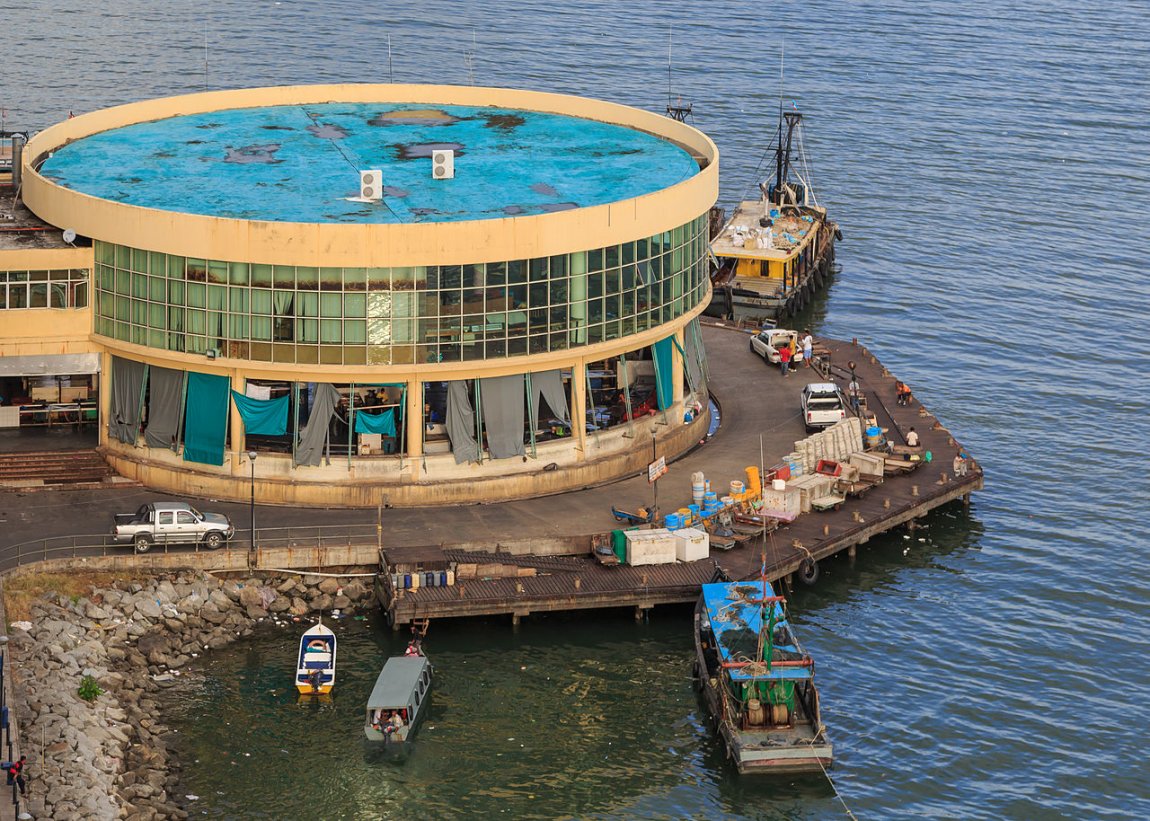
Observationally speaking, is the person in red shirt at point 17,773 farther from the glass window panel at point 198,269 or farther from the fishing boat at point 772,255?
the fishing boat at point 772,255

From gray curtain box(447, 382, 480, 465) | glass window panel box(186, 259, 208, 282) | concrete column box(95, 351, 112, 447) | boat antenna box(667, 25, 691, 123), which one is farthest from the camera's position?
boat antenna box(667, 25, 691, 123)

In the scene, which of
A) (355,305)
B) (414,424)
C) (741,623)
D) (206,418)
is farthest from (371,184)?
(741,623)

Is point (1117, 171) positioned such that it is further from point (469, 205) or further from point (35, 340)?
point (35, 340)

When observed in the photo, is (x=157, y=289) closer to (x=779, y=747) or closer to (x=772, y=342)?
(x=779, y=747)

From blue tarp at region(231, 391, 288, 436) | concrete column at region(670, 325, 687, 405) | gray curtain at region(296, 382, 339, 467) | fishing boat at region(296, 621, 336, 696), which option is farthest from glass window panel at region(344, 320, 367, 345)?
concrete column at region(670, 325, 687, 405)

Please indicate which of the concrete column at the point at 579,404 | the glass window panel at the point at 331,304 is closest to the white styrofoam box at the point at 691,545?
the concrete column at the point at 579,404

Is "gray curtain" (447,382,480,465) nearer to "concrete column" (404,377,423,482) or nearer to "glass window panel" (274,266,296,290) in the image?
"concrete column" (404,377,423,482)
